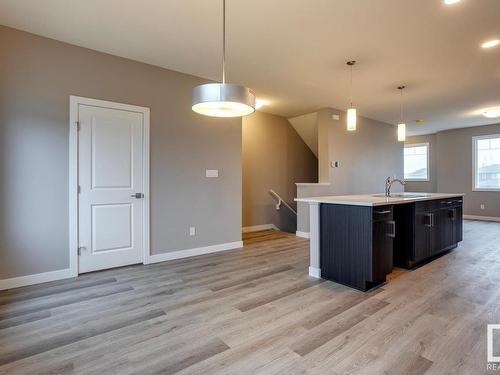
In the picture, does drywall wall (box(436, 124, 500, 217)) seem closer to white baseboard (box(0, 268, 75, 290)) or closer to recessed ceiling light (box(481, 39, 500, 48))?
recessed ceiling light (box(481, 39, 500, 48))

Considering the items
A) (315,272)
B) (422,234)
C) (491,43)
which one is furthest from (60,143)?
(491,43)

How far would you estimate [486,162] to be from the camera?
771 centimetres

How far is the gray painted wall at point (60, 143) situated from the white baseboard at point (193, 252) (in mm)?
77

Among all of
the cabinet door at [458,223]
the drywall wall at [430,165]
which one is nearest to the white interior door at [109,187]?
the cabinet door at [458,223]

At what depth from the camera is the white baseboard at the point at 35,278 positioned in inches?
113

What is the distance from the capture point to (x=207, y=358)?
5.77ft

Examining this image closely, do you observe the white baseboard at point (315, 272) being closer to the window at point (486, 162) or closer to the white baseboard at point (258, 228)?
the white baseboard at point (258, 228)

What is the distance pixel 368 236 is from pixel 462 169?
741 centimetres

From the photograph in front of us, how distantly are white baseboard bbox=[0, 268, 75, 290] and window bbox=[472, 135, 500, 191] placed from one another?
385 inches

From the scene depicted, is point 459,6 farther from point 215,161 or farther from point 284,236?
point 284,236

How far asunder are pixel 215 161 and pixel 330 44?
227 centimetres

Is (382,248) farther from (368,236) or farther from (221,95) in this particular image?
(221,95)

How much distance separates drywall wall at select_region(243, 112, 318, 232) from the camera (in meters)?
6.08

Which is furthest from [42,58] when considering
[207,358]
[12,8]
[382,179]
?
[382,179]
